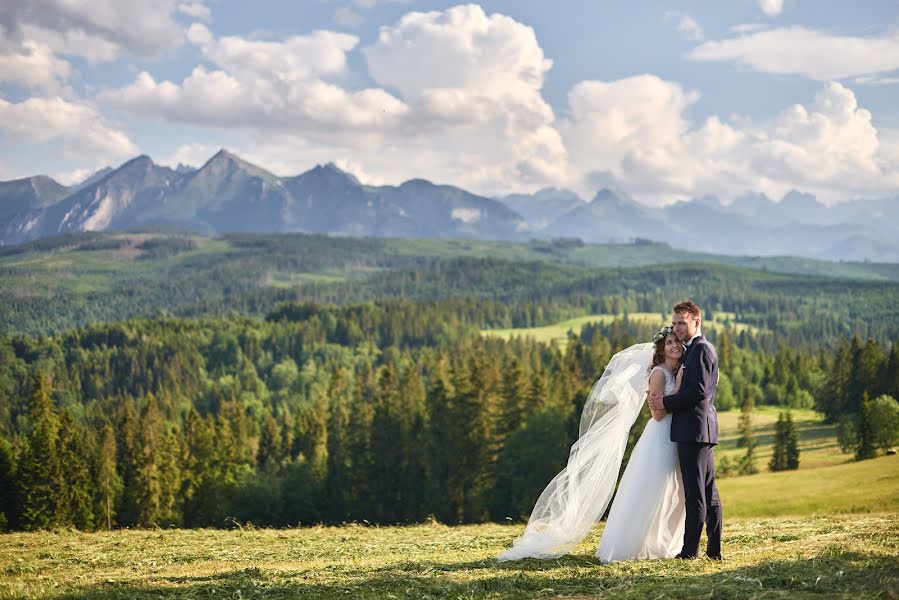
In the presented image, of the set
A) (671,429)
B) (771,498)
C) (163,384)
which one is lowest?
(163,384)

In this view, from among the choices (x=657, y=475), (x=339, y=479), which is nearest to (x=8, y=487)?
(x=339, y=479)

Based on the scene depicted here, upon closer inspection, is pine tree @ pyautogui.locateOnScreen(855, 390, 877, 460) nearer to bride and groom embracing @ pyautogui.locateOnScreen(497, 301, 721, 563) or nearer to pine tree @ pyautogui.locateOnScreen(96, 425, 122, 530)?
bride and groom embracing @ pyautogui.locateOnScreen(497, 301, 721, 563)

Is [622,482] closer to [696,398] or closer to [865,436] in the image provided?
[696,398]

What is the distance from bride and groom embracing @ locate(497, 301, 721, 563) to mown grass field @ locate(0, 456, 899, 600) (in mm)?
568

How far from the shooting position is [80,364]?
17750 cm

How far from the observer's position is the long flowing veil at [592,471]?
536 inches

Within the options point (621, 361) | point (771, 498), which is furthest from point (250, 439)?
point (621, 361)

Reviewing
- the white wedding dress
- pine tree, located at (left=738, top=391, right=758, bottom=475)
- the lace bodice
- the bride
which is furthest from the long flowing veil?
pine tree, located at (left=738, top=391, right=758, bottom=475)

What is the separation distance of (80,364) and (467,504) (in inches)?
6154

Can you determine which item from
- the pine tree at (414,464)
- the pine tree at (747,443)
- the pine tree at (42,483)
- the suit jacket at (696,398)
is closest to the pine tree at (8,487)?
the pine tree at (42,483)

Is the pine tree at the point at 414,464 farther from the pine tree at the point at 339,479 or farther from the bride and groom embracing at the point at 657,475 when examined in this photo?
→ the bride and groom embracing at the point at 657,475

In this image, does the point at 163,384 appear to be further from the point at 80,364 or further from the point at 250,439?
the point at 250,439

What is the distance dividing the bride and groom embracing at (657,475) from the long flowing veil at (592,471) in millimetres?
21

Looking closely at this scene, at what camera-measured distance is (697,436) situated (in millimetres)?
12383
